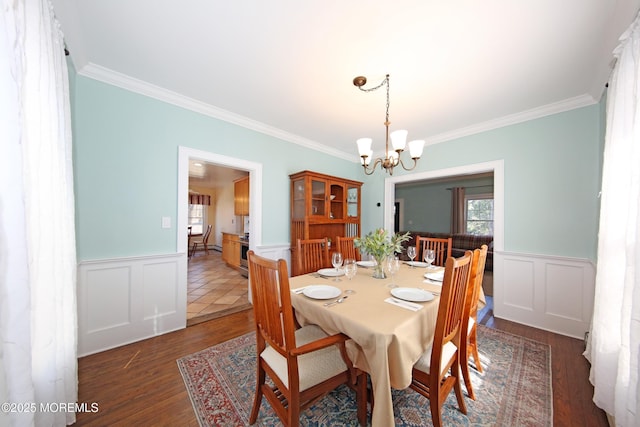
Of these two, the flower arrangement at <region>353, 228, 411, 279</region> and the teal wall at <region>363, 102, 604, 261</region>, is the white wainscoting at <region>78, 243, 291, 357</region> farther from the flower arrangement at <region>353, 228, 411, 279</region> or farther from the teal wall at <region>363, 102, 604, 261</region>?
the teal wall at <region>363, 102, 604, 261</region>

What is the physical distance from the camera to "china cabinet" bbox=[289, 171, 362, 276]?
10.8 feet

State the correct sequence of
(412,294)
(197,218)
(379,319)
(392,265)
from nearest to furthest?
(379,319), (412,294), (392,265), (197,218)

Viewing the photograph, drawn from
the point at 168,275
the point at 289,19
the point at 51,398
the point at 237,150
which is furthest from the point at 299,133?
the point at 51,398

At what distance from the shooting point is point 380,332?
1066 mm

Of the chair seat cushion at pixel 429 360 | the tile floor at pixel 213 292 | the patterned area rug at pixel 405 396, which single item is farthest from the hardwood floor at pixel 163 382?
the chair seat cushion at pixel 429 360

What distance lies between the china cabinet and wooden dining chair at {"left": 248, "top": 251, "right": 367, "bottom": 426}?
1934 millimetres

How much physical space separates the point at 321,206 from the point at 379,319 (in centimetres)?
245

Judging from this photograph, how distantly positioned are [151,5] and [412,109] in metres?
2.49

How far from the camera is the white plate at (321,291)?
147 centimetres

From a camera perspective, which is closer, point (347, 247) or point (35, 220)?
point (35, 220)

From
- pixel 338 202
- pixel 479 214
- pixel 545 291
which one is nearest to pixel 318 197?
pixel 338 202

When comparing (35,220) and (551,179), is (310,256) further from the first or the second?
(551,179)

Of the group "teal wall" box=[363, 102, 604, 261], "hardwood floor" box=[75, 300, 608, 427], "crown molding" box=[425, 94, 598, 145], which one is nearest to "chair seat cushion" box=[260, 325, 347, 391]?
"hardwood floor" box=[75, 300, 608, 427]

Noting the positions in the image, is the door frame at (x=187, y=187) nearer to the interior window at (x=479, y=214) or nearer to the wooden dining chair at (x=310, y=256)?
the wooden dining chair at (x=310, y=256)
